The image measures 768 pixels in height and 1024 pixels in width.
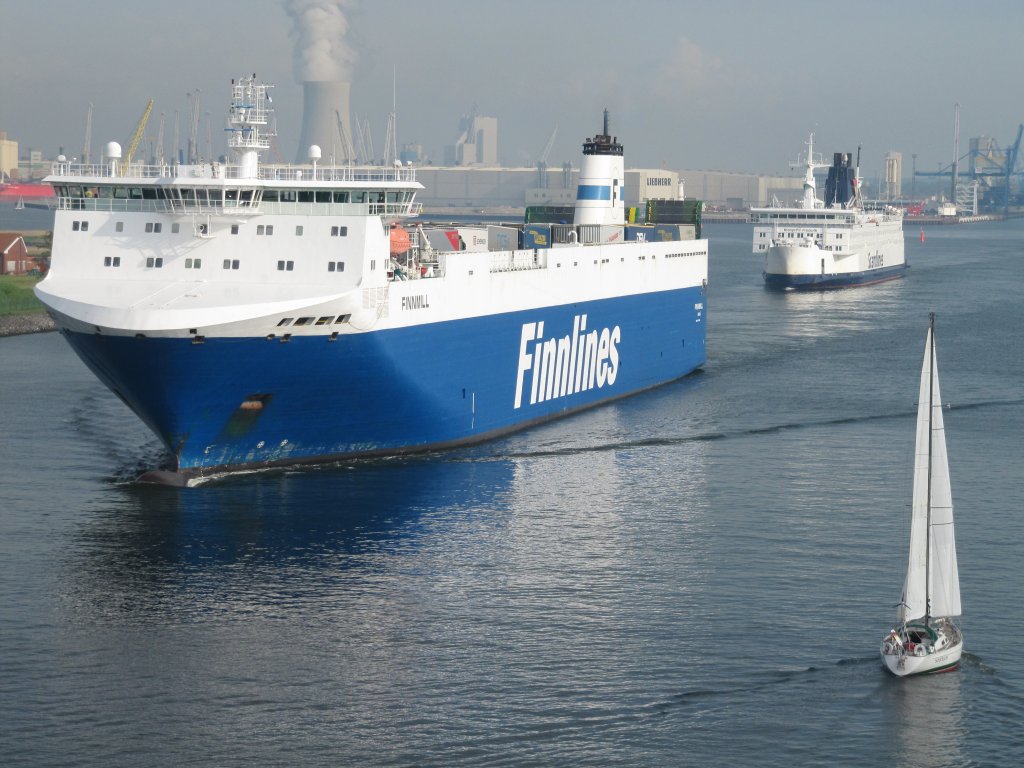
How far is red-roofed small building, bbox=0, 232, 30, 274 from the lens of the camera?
75.8 m

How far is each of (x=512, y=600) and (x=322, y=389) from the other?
367 inches

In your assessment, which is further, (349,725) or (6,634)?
(6,634)

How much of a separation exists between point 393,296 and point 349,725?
14.8m

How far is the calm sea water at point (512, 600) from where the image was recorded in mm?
18594

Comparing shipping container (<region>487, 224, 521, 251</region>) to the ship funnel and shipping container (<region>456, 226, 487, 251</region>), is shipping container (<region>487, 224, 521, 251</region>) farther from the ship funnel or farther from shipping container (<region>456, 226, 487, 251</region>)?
the ship funnel

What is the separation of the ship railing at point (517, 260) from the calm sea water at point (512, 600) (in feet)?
15.6

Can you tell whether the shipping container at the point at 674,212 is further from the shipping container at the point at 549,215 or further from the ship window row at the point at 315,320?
the ship window row at the point at 315,320

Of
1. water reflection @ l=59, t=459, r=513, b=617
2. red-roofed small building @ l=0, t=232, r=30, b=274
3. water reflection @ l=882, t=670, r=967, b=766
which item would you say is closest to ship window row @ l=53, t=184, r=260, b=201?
water reflection @ l=59, t=459, r=513, b=617

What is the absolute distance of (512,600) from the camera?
77.7 ft

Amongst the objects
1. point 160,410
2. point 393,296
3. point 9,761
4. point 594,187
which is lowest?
point 9,761

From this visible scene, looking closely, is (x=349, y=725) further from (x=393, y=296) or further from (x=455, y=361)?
(x=455, y=361)

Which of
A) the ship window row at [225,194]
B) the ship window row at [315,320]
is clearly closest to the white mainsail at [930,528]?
the ship window row at [315,320]

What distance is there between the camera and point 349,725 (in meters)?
18.8

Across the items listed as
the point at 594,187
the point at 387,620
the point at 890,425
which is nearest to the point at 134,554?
the point at 387,620
